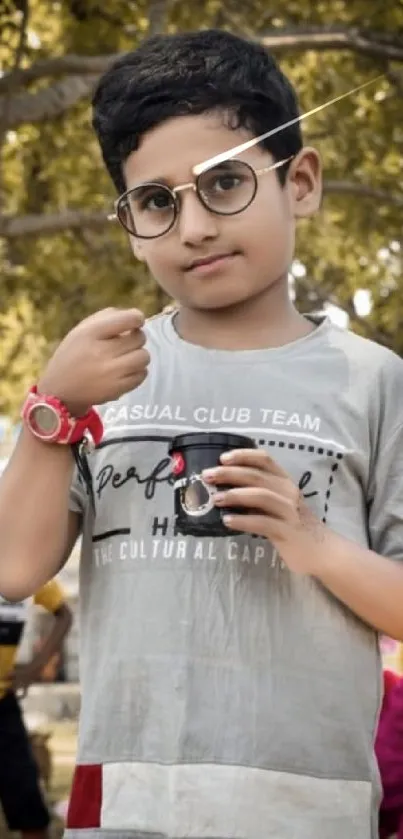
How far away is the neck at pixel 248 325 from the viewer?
2.46 m

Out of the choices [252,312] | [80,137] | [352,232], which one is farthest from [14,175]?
[252,312]

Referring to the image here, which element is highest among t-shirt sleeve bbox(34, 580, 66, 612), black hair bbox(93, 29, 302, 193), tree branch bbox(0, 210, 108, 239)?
tree branch bbox(0, 210, 108, 239)

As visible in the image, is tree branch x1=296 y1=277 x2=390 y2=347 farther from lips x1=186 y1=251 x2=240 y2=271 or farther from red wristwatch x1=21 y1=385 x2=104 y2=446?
red wristwatch x1=21 y1=385 x2=104 y2=446

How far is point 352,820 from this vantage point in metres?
2.28

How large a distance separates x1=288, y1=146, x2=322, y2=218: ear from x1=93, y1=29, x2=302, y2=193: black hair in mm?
23

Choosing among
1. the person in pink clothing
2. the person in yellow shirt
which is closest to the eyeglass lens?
the person in pink clothing

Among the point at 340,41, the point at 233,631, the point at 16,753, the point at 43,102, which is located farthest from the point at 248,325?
the point at 340,41

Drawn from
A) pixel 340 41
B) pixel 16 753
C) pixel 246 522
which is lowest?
pixel 246 522

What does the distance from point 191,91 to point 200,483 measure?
57 cm

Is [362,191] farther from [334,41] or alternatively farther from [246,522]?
[246,522]

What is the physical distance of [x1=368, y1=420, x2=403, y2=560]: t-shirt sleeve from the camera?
2355 mm

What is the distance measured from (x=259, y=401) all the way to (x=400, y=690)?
8.67 feet

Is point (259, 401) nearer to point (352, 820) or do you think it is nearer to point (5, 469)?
point (5, 469)

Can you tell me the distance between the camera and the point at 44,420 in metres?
2.28
